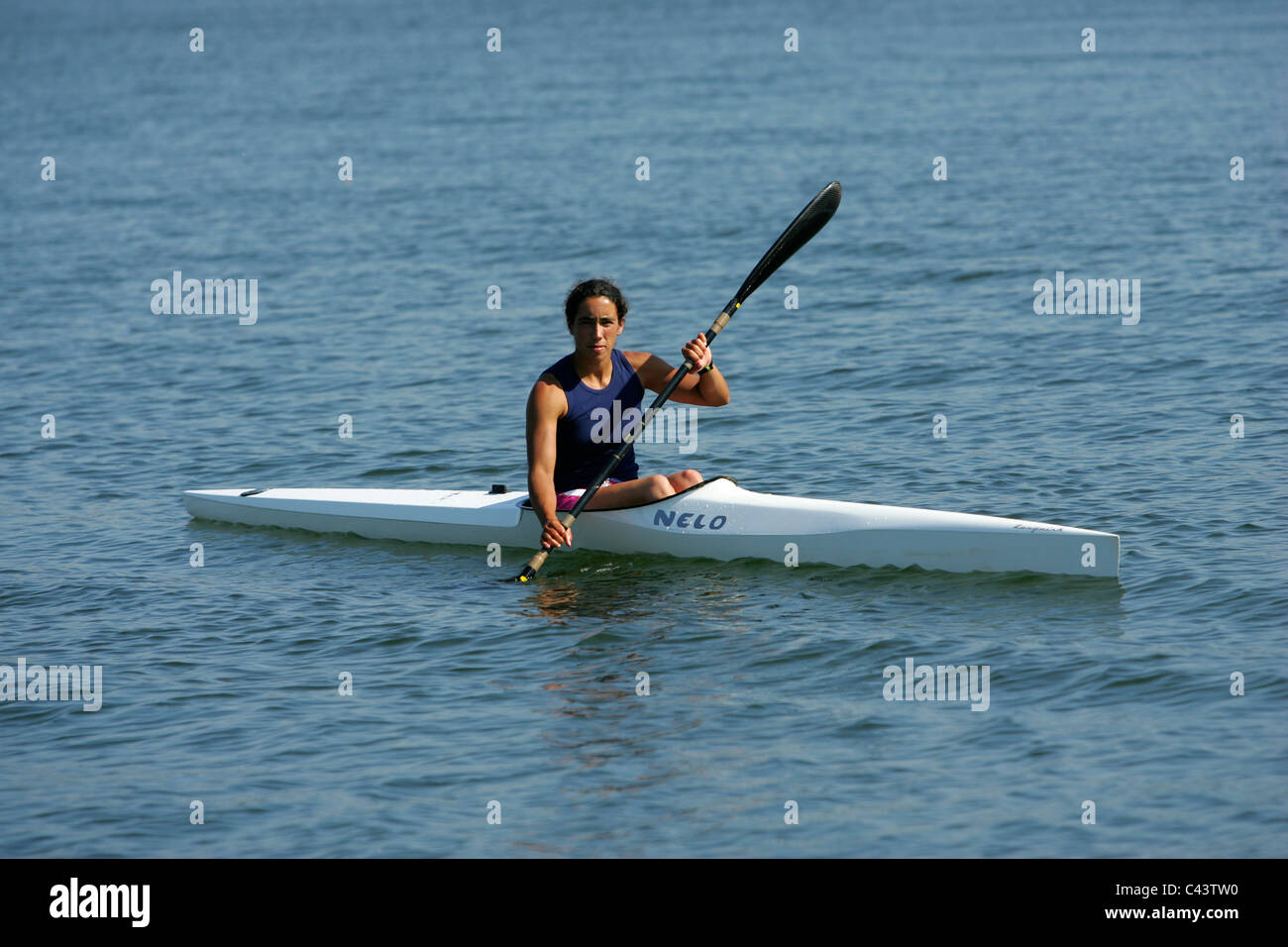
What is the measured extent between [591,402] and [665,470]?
2478mm

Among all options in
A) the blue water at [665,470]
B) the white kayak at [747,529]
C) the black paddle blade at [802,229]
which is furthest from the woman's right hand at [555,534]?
the black paddle blade at [802,229]

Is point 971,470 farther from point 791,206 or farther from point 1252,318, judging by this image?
point 791,206

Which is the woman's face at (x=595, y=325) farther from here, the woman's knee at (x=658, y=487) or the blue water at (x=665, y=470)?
the blue water at (x=665, y=470)

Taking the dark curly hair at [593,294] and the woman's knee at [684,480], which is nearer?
the dark curly hair at [593,294]

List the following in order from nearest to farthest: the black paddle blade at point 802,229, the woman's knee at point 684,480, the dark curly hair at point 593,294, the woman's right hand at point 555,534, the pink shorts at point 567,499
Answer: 1. the woman's right hand at point 555,534
2. the dark curly hair at point 593,294
3. the pink shorts at point 567,499
4. the woman's knee at point 684,480
5. the black paddle blade at point 802,229

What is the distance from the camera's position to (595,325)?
8070 millimetres

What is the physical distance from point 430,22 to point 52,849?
58.2m

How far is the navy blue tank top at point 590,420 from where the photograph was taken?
27.0ft

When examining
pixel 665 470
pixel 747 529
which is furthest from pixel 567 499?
pixel 665 470

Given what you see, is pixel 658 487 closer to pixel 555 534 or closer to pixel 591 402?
pixel 591 402

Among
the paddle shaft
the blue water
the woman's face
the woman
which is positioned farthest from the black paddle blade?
the blue water

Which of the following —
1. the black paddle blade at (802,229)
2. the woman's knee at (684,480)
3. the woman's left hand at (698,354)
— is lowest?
the woman's knee at (684,480)

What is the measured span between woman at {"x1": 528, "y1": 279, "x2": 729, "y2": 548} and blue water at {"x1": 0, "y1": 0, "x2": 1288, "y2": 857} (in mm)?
463

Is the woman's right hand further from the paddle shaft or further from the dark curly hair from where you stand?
the dark curly hair
